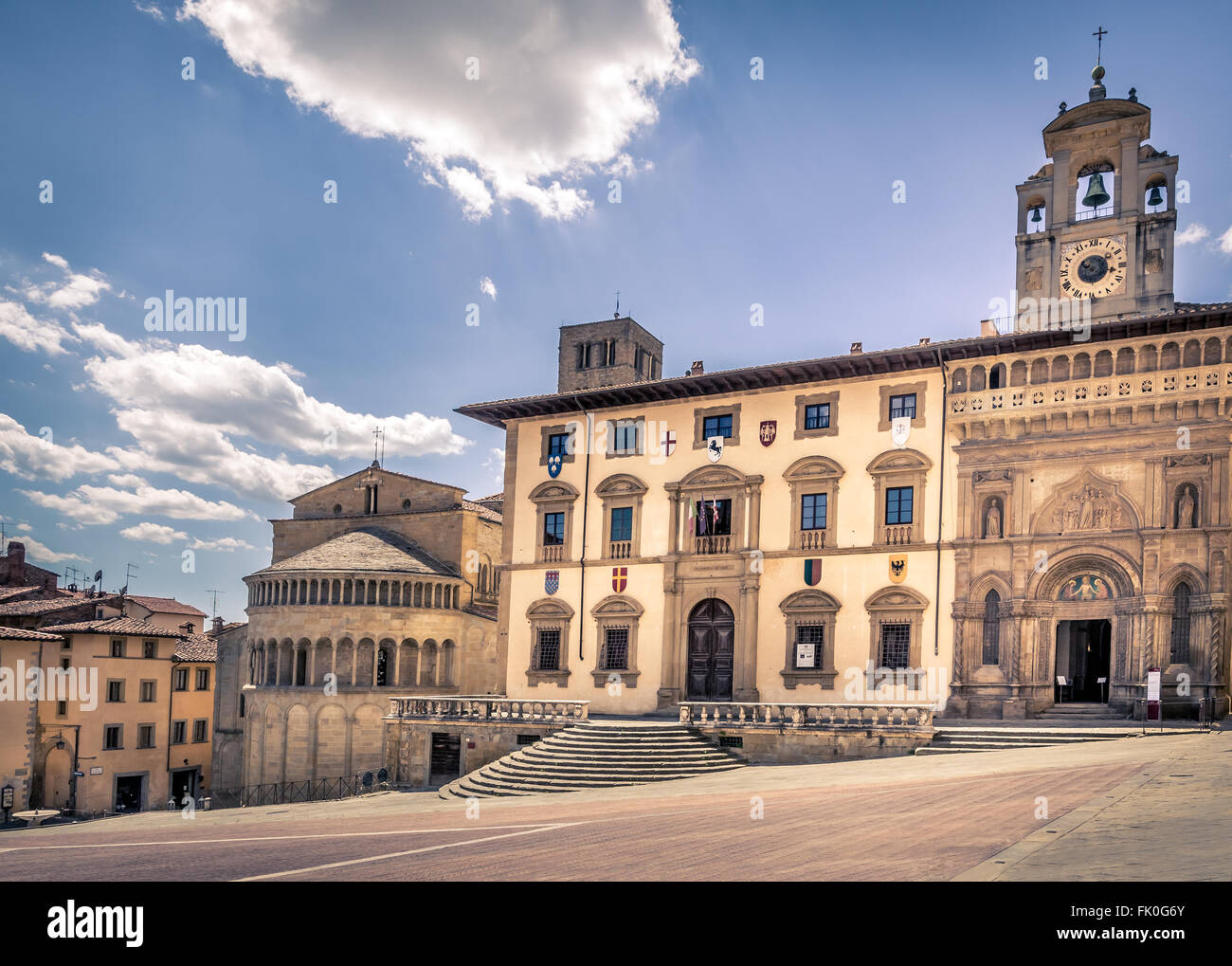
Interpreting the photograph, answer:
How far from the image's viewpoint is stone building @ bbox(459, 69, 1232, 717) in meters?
31.6

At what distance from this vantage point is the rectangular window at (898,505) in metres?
36.1

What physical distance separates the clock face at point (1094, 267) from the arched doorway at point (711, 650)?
17842mm

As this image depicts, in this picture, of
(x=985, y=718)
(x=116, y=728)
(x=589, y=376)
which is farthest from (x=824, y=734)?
(x=116, y=728)

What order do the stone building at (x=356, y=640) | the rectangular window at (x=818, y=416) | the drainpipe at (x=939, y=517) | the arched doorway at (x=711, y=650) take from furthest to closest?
the stone building at (x=356, y=640) < the arched doorway at (x=711, y=650) < the rectangular window at (x=818, y=416) < the drainpipe at (x=939, y=517)

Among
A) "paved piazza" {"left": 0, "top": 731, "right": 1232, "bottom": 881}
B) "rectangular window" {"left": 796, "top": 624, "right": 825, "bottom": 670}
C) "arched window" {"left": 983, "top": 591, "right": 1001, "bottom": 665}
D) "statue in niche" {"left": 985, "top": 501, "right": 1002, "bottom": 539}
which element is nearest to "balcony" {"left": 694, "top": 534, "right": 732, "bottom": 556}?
"rectangular window" {"left": 796, "top": 624, "right": 825, "bottom": 670}

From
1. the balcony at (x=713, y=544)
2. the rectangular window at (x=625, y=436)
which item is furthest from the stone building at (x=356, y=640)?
the balcony at (x=713, y=544)

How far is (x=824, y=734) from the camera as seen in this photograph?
2972cm

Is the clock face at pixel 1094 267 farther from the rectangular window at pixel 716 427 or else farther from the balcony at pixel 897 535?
the rectangular window at pixel 716 427

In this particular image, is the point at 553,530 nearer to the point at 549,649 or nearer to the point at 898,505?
the point at 549,649

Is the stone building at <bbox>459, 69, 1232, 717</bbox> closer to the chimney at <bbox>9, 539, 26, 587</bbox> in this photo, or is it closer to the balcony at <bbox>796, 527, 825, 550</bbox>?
the balcony at <bbox>796, 527, 825, 550</bbox>

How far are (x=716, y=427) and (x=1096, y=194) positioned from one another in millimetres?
16445

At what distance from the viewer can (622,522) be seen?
138 ft

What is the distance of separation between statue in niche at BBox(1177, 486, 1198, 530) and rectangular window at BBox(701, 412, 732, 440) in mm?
16042

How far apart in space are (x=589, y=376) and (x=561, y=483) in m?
21.9
